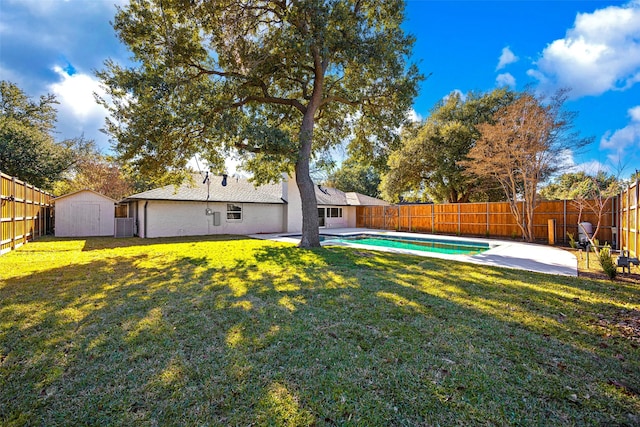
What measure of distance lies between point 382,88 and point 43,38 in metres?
12.2

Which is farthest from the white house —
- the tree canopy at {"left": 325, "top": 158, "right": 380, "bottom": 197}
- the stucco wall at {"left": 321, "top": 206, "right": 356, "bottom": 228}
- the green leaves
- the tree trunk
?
the tree canopy at {"left": 325, "top": 158, "right": 380, "bottom": 197}

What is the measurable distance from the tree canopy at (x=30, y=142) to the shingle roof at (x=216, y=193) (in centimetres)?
878

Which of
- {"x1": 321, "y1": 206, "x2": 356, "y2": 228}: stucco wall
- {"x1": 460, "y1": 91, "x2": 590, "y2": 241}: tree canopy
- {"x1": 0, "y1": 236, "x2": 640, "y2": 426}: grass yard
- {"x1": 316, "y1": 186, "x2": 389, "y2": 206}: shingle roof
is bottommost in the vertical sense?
{"x1": 0, "y1": 236, "x2": 640, "y2": 426}: grass yard

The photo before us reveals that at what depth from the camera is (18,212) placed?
9.98 meters

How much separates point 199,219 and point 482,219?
1621 centimetres

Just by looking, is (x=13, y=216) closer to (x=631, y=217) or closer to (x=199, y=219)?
(x=199, y=219)

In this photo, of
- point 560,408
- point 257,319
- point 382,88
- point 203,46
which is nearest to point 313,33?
point 382,88

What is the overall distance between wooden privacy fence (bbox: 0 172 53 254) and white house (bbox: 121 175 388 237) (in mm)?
3521

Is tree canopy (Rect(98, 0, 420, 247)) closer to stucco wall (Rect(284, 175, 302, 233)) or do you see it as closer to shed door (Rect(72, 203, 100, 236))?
stucco wall (Rect(284, 175, 302, 233))

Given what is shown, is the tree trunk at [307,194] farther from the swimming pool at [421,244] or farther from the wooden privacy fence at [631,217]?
the wooden privacy fence at [631,217]

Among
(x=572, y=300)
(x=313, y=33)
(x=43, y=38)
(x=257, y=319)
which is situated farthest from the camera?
(x=43, y=38)

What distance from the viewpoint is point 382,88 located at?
11.0 m

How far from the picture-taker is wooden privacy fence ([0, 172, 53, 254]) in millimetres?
8656

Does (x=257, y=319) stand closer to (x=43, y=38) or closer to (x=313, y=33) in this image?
(x=313, y=33)
